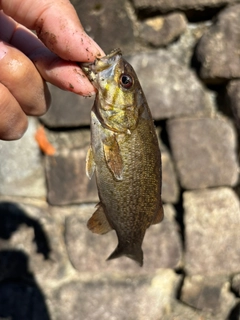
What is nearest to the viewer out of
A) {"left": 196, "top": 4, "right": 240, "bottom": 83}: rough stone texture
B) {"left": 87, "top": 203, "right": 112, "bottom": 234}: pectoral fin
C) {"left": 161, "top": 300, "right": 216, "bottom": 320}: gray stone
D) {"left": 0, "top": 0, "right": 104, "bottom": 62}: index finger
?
{"left": 0, "top": 0, "right": 104, "bottom": 62}: index finger

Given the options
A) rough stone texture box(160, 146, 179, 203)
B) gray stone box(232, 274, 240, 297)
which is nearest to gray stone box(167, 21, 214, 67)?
rough stone texture box(160, 146, 179, 203)

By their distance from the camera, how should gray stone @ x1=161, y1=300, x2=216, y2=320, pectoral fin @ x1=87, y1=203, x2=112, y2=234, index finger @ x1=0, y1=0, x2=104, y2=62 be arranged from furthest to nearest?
gray stone @ x1=161, y1=300, x2=216, y2=320
pectoral fin @ x1=87, y1=203, x2=112, y2=234
index finger @ x1=0, y1=0, x2=104, y2=62

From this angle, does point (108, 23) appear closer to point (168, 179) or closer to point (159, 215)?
point (168, 179)

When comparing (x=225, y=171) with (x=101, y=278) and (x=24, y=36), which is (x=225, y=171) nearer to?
(x=101, y=278)

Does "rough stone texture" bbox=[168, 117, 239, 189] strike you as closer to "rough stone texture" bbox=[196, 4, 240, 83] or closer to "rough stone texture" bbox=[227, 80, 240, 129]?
"rough stone texture" bbox=[227, 80, 240, 129]

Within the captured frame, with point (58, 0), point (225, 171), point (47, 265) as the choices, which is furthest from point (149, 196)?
point (47, 265)

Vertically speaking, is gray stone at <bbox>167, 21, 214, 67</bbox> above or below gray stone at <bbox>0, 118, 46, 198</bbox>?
above
